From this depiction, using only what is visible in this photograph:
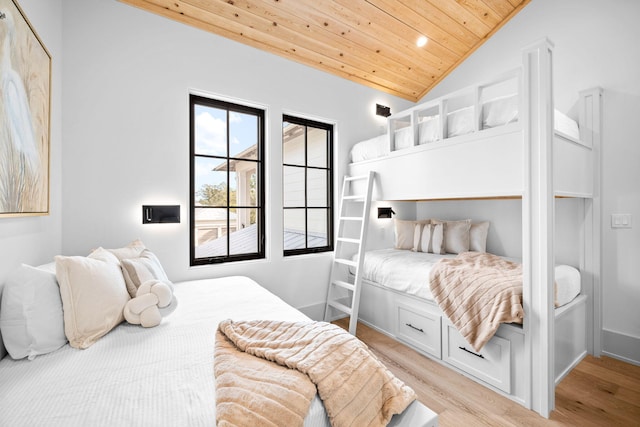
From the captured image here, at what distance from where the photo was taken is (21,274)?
43.4 inches

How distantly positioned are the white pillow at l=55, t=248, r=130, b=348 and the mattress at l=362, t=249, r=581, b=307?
6.37 feet

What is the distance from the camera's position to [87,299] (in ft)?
3.87

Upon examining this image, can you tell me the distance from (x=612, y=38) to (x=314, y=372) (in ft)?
10.9

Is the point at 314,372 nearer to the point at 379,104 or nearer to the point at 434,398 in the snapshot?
the point at 434,398

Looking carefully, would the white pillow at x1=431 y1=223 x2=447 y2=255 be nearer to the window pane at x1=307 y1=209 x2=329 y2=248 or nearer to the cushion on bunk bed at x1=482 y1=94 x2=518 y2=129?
the window pane at x1=307 y1=209 x2=329 y2=248

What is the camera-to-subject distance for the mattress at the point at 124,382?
2.44 ft

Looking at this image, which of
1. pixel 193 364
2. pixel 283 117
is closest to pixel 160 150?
pixel 283 117

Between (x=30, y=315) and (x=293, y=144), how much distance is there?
91.3 inches

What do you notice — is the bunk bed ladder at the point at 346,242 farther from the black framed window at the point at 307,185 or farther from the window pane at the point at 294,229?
the window pane at the point at 294,229

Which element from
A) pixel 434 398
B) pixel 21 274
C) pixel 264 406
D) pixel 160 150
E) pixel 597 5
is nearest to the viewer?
pixel 264 406

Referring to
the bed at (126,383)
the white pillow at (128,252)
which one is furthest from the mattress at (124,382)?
the white pillow at (128,252)

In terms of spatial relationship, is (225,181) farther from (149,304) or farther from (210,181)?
(149,304)

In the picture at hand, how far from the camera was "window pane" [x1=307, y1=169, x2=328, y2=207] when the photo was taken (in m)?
3.00

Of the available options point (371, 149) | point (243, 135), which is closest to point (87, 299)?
point (243, 135)
